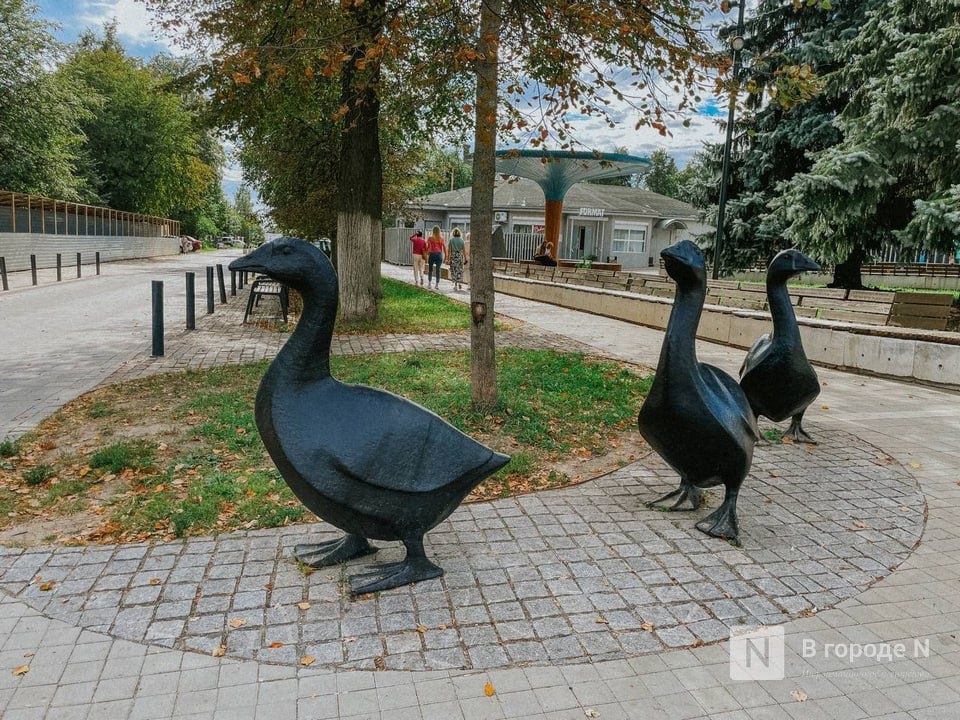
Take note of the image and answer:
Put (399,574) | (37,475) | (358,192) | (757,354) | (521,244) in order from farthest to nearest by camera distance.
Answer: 1. (521,244)
2. (358,192)
3. (757,354)
4. (37,475)
5. (399,574)

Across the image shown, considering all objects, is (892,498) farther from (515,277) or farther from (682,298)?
(515,277)

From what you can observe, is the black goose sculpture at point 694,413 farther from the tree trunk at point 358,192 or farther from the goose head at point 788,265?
the tree trunk at point 358,192

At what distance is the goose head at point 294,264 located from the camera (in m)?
3.49

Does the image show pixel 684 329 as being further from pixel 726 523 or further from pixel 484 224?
pixel 484 224

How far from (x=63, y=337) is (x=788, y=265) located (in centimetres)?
1145

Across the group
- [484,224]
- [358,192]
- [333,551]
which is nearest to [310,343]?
[333,551]

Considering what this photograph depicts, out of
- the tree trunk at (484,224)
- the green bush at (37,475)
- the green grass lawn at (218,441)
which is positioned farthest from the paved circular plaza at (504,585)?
the tree trunk at (484,224)

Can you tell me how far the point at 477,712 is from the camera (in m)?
2.83

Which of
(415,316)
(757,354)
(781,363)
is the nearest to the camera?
(781,363)

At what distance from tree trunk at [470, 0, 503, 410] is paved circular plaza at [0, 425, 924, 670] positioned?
204 cm

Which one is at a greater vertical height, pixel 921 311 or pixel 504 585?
pixel 921 311

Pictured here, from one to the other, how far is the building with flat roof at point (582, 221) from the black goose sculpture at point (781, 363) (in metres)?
33.0

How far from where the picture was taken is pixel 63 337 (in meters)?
11.8

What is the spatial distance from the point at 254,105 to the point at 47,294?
430 inches
